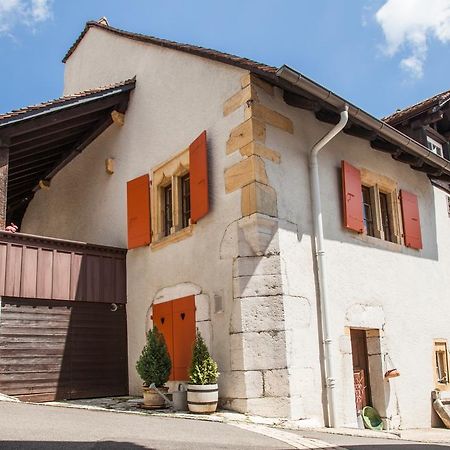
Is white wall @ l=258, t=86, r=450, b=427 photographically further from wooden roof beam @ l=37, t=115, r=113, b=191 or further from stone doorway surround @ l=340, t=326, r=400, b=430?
wooden roof beam @ l=37, t=115, r=113, b=191

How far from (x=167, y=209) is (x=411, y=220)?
4.34 meters

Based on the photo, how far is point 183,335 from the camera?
8648mm

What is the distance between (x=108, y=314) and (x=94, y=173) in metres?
3.46

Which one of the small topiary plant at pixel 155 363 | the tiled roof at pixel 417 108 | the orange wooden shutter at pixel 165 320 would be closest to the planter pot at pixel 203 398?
the small topiary plant at pixel 155 363

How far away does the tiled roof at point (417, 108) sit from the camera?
1161 cm

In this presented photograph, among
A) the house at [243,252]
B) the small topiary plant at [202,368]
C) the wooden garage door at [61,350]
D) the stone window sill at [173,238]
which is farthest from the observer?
the stone window sill at [173,238]

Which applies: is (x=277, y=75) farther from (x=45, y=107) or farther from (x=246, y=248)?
(x=45, y=107)

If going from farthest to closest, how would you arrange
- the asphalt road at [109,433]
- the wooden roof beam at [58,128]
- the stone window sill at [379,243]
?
the wooden roof beam at [58,128] < the stone window sill at [379,243] < the asphalt road at [109,433]

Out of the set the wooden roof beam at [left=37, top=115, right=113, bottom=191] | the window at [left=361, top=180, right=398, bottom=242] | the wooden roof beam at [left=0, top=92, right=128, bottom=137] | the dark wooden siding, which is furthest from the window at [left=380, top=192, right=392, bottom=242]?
the wooden roof beam at [left=37, top=115, right=113, bottom=191]

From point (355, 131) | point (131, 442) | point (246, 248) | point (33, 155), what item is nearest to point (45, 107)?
point (33, 155)

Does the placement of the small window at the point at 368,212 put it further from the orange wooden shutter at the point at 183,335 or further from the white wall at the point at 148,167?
the orange wooden shutter at the point at 183,335

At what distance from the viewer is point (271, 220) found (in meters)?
7.82

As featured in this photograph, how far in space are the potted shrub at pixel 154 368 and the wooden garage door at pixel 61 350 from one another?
62.9 inches

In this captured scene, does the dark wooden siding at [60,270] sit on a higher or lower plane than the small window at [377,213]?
lower
